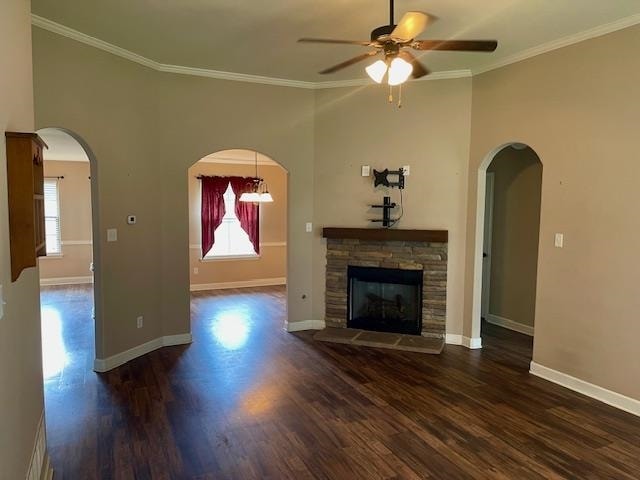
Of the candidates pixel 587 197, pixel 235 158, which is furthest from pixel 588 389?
pixel 235 158

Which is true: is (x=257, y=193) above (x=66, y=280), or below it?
above

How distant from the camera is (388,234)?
16.7ft

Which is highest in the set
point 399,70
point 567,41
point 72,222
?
point 567,41

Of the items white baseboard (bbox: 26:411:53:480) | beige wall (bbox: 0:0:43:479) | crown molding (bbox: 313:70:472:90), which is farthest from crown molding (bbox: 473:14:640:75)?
white baseboard (bbox: 26:411:53:480)

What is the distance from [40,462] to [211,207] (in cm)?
628

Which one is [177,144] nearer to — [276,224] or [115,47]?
[115,47]

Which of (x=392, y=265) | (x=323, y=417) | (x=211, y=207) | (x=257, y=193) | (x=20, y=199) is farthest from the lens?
(x=211, y=207)

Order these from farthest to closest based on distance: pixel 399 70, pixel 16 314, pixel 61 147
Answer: pixel 61 147, pixel 399 70, pixel 16 314

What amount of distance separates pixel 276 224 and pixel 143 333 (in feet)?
15.6

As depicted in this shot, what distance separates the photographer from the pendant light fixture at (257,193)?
25.0 feet

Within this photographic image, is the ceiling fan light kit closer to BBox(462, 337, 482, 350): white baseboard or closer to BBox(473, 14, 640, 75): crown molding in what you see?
BBox(473, 14, 640, 75): crown molding

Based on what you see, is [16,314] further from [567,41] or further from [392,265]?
[567,41]

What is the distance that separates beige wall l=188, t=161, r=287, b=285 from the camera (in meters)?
8.25

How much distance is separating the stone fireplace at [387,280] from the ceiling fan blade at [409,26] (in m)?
2.74
